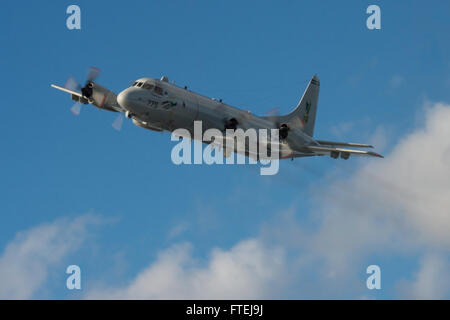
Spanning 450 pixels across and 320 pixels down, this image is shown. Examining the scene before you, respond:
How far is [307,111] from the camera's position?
181 ft

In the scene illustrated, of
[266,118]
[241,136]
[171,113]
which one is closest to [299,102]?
[266,118]

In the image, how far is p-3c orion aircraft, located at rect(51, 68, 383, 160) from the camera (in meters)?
42.5

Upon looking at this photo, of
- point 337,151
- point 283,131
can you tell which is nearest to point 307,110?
point 283,131

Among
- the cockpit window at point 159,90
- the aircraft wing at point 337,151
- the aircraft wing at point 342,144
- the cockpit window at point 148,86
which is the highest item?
the cockpit window at point 148,86

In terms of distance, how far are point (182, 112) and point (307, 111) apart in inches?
591

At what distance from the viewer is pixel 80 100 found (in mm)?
48625

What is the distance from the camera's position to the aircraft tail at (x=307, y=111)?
5391cm

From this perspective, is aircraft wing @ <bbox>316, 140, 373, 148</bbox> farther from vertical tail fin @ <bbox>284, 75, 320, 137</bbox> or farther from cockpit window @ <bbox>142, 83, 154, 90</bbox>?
cockpit window @ <bbox>142, 83, 154, 90</bbox>

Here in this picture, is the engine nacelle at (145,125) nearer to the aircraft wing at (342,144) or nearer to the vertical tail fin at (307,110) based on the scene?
the aircraft wing at (342,144)

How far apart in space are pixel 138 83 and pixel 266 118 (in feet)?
33.4

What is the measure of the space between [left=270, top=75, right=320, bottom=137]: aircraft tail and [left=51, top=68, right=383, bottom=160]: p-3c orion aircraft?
320 centimetres

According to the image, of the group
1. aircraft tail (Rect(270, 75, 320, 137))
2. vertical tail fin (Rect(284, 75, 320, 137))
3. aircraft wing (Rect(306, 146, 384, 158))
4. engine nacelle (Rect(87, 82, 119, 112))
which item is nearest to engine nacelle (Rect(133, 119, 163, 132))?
engine nacelle (Rect(87, 82, 119, 112))

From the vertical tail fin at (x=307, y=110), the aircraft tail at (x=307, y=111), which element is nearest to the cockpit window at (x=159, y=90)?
the aircraft tail at (x=307, y=111)

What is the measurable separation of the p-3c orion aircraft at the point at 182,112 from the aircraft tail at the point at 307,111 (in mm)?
3200
